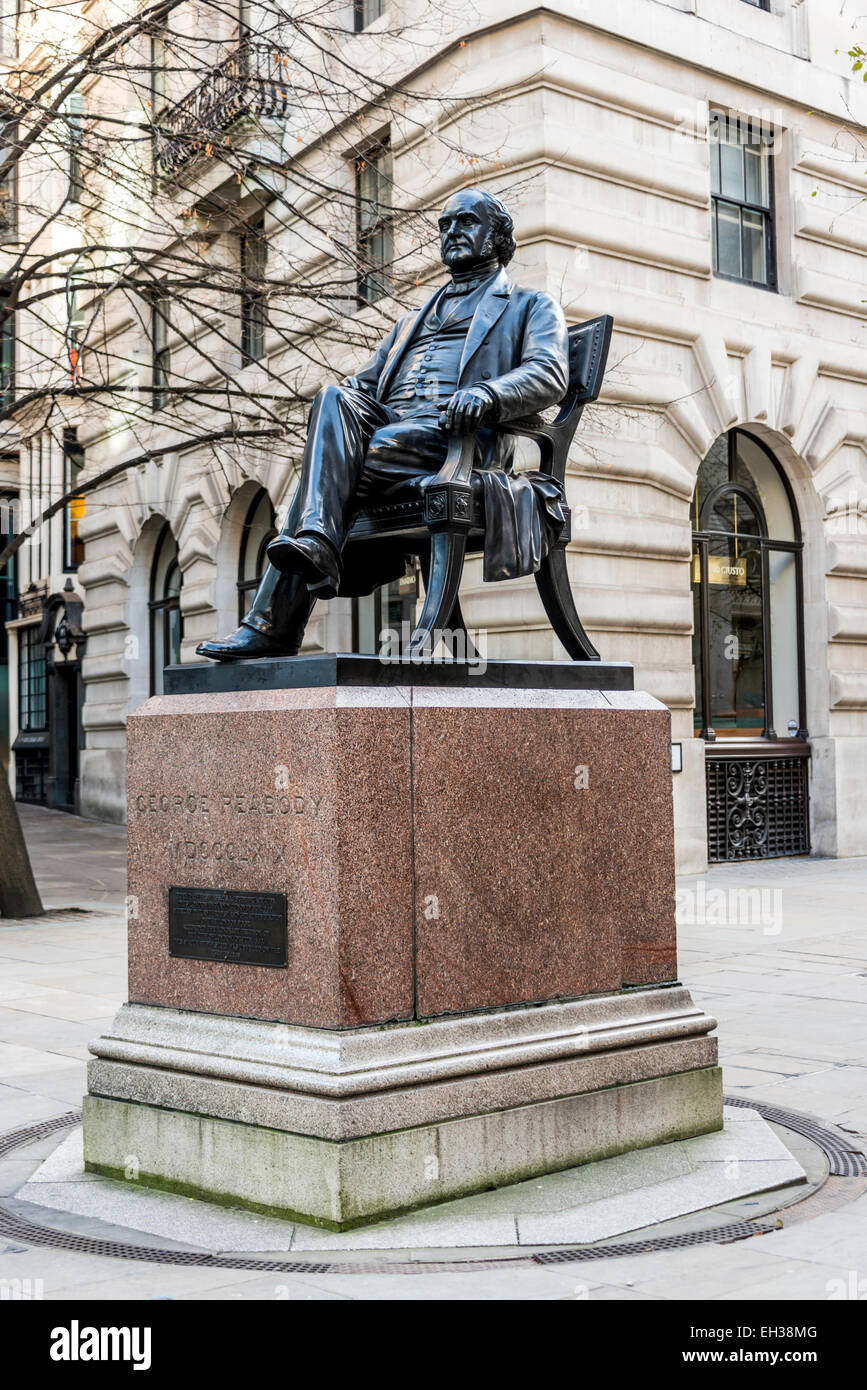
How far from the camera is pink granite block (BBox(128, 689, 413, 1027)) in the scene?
16.2ft

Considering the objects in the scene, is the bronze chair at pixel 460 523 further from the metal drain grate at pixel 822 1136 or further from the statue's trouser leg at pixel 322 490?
the metal drain grate at pixel 822 1136

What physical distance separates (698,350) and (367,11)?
6.19 m

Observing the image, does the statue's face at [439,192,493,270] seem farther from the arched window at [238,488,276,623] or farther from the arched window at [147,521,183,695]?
the arched window at [147,521,183,695]

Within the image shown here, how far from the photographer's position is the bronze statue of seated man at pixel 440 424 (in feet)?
18.8

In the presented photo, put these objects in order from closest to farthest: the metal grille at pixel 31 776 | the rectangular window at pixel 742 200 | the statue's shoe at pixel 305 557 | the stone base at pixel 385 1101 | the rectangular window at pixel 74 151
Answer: the stone base at pixel 385 1101
the statue's shoe at pixel 305 557
the rectangular window at pixel 74 151
the rectangular window at pixel 742 200
the metal grille at pixel 31 776

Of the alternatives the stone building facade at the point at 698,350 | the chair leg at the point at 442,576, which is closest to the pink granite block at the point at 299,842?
the chair leg at the point at 442,576

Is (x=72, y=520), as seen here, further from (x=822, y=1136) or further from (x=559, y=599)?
(x=822, y=1136)

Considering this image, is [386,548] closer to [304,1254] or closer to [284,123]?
[304,1254]

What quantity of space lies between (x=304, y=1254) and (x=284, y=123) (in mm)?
17412

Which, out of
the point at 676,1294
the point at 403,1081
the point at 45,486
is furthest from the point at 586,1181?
the point at 45,486

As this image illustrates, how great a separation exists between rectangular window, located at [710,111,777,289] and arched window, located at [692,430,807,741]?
6.88 ft

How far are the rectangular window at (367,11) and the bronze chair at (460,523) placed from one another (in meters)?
13.1

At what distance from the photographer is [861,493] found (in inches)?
746

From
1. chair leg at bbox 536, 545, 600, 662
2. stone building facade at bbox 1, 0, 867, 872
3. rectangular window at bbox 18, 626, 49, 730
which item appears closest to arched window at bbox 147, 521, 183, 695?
stone building facade at bbox 1, 0, 867, 872
